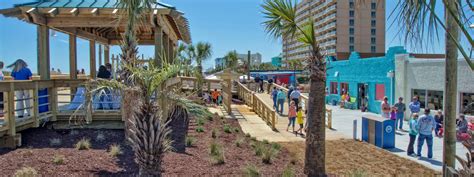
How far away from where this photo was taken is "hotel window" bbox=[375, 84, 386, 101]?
1973 cm

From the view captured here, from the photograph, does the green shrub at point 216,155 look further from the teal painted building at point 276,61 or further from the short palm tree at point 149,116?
the teal painted building at point 276,61

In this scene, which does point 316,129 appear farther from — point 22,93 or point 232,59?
point 232,59

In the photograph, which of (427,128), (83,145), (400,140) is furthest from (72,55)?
(400,140)

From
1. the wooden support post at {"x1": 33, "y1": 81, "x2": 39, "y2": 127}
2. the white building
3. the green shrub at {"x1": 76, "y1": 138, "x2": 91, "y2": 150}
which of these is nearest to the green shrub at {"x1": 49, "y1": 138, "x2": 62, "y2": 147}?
the green shrub at {"x1": 76, "y1": 138, "x2": 91, "y2": 150}

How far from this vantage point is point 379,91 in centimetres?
2020

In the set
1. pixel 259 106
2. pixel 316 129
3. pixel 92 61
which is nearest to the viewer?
pixel 316 129

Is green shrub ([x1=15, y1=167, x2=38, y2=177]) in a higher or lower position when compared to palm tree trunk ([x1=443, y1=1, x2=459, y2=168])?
lower

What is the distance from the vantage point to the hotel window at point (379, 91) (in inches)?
777

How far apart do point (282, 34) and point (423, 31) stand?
3807 millimetres

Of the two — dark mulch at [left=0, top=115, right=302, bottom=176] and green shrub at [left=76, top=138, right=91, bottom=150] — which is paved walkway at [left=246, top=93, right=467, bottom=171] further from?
green shrub at [left=76, top=138, right=91, bottom=150]

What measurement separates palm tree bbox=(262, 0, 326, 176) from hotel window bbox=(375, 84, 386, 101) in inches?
582

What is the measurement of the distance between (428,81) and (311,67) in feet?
39.7

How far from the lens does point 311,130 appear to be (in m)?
6.32

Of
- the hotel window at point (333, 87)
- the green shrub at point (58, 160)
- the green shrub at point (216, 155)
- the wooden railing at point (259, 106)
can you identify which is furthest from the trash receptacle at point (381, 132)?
the hotel window at point (333, 87)
